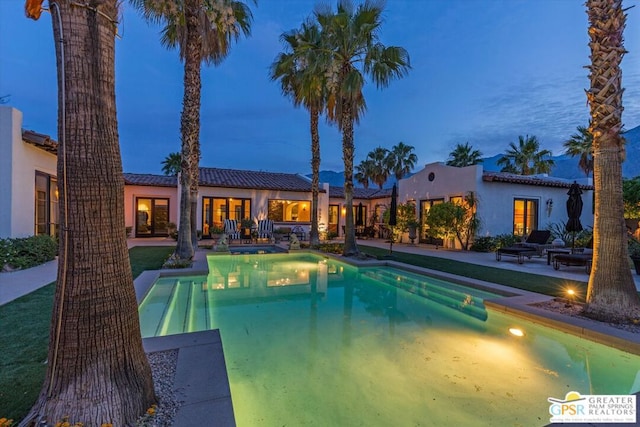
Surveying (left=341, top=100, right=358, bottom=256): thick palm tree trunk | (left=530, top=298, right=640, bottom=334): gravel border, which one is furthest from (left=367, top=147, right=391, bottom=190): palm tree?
(left=530, top=298, right=640, bottom=334): gravel border

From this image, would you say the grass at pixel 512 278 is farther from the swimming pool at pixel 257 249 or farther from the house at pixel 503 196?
the swimming pool at pixel 257 249

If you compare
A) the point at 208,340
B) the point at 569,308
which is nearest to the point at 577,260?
the point at 569,308

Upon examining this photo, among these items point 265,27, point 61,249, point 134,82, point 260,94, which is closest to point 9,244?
point 61,249

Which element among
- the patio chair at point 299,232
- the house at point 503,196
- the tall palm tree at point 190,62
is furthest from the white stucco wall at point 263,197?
the tall palm tree at point 190,62

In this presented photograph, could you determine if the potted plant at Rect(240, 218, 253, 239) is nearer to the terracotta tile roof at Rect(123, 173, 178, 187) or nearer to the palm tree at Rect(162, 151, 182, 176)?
the terracotta tile roof at Rect(123, 173, 178, 187)

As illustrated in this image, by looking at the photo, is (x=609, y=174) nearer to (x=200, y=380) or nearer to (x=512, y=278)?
(x=512, y=278)

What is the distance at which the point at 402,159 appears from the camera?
104ft

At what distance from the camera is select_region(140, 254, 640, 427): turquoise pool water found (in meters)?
3.13

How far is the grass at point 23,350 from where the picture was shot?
2.58 metres

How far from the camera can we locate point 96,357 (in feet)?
7.23

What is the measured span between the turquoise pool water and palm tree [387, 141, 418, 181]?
25355 mm

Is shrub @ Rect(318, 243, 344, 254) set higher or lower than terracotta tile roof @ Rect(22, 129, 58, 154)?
lower

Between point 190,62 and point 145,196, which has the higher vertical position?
point 190,62

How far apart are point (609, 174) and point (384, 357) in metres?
4.44
